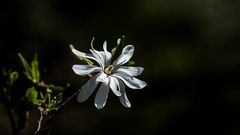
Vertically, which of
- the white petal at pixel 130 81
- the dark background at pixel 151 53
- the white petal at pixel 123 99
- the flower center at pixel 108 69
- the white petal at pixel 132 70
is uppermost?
the flower center at pixel 108 69

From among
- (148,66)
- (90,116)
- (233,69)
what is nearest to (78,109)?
(90,116)

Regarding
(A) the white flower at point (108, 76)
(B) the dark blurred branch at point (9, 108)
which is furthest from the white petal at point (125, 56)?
(B) the dark blurred branch at point (9, 108)

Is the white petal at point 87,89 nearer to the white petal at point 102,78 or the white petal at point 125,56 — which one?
the white petal at point 102,78

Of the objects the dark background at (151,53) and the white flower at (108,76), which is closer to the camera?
the white flower at (108,76)

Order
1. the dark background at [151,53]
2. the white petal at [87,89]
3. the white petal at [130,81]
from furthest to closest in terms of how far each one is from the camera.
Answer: the dark background at [151,53] → the white petal at [130,81] → the white petal at [87,89]

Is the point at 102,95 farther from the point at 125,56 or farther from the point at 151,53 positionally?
the point at 151,53

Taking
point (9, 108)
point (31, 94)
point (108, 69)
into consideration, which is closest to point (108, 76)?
point (108, 69)

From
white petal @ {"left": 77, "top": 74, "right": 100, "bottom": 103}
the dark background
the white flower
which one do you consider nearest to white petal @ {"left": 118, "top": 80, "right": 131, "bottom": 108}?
the white flower

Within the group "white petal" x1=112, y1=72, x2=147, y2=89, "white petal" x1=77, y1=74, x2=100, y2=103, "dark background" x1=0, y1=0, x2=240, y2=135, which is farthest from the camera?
"dark background" x1=0, y1=0, x2=240, y2=135

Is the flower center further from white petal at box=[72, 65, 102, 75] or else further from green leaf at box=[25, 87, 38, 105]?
green leaf at box=[25, 87, 38, 105]
